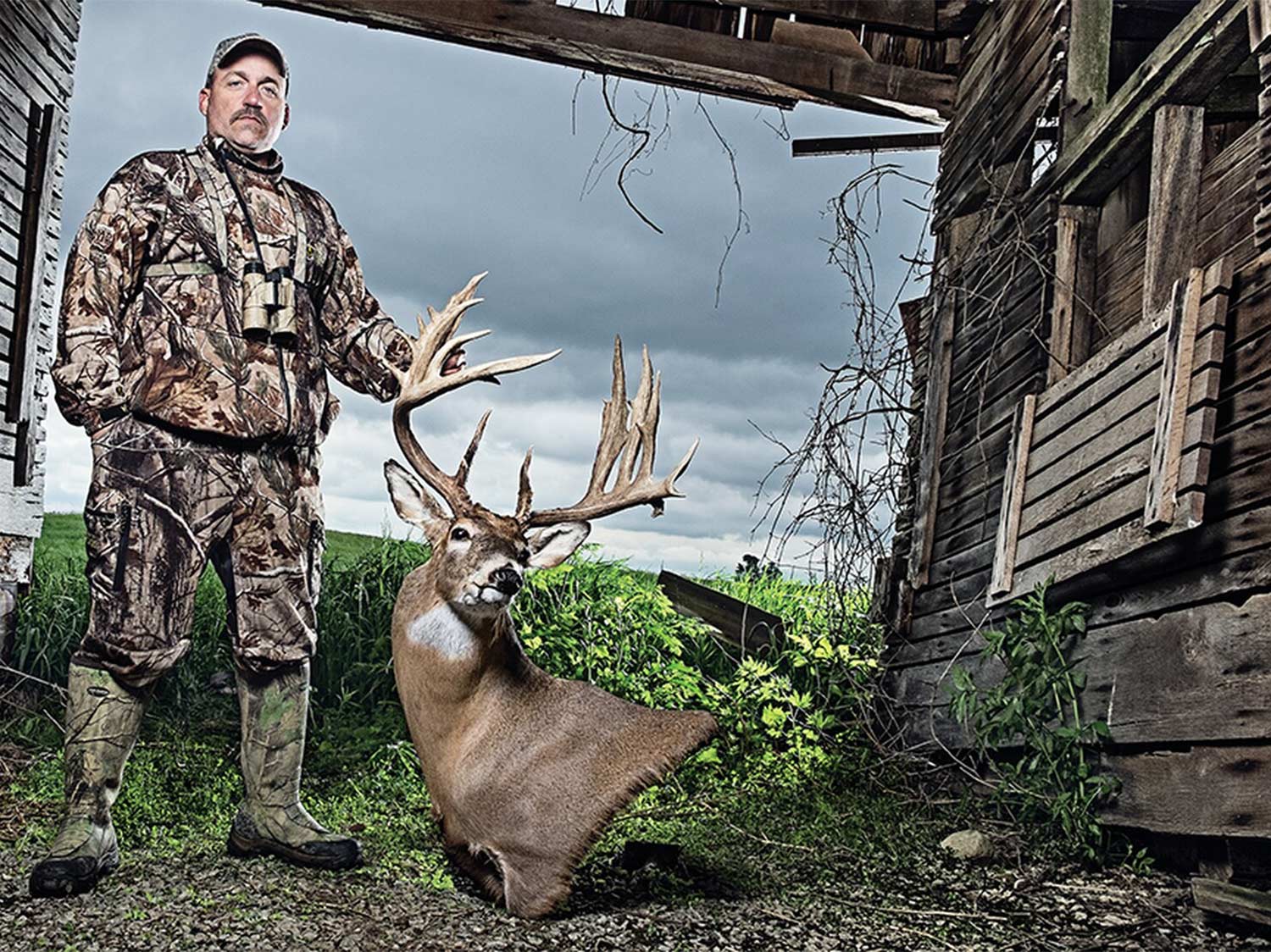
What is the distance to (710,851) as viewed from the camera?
16.6ft

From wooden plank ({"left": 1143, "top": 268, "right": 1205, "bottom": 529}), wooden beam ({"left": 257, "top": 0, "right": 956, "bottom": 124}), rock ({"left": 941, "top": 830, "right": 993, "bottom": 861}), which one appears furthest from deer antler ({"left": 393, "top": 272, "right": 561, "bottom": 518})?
wooden beam ({"left": 257, "top": 0, "right": 956, "bottom": 124})

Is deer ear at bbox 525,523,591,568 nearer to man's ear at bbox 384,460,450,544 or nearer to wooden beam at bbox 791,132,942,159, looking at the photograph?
man's ear at bbox 384,460,450,544

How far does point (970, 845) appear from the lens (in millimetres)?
5098

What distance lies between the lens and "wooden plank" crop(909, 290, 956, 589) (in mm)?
7145

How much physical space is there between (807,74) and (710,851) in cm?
449

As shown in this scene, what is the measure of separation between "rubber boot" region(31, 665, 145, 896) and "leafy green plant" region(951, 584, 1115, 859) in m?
3.36

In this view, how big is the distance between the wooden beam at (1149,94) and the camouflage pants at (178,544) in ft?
11.9

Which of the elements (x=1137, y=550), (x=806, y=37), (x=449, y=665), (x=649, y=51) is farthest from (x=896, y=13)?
(x=449, y=665)

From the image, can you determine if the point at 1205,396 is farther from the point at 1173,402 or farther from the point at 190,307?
the point at 190,307

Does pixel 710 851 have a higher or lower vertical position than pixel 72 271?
lower

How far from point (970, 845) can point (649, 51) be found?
4.61 meters

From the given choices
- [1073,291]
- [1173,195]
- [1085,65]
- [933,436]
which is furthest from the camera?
[933,436]

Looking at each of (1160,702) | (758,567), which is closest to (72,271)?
(1160,702)

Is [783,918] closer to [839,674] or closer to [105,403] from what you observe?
[105,403]
